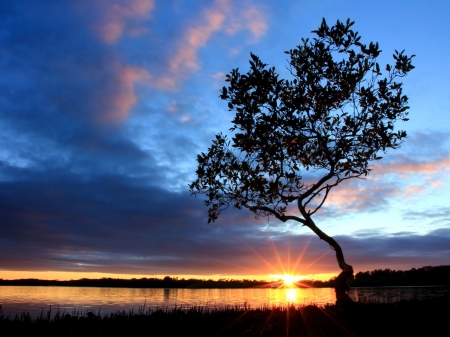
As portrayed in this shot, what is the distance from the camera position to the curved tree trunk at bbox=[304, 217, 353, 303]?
2006 centimetres

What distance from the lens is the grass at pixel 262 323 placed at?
598 inches

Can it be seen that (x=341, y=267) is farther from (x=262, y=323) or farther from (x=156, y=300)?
(x=156, y=300)

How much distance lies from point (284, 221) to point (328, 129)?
20.2 ft

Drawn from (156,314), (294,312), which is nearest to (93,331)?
(156,314)

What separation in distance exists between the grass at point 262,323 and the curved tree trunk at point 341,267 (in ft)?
3.03

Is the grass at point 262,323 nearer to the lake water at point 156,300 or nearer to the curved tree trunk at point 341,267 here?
the curved tree trunk at point 341,267

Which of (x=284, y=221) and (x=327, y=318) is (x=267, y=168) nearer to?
(x=284, y=221)

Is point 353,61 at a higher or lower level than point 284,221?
higher

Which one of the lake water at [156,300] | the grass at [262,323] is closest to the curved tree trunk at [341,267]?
the grass at [262,323]

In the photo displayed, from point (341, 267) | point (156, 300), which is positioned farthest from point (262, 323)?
point (156, 300)

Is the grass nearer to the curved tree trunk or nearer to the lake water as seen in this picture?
the curved tree trunk

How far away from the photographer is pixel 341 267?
20547 millimetres

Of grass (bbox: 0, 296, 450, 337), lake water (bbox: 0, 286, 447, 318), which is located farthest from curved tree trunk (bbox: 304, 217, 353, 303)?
lake water (bbox: 0, 286, 447, 318)

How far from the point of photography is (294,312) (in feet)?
61.2
